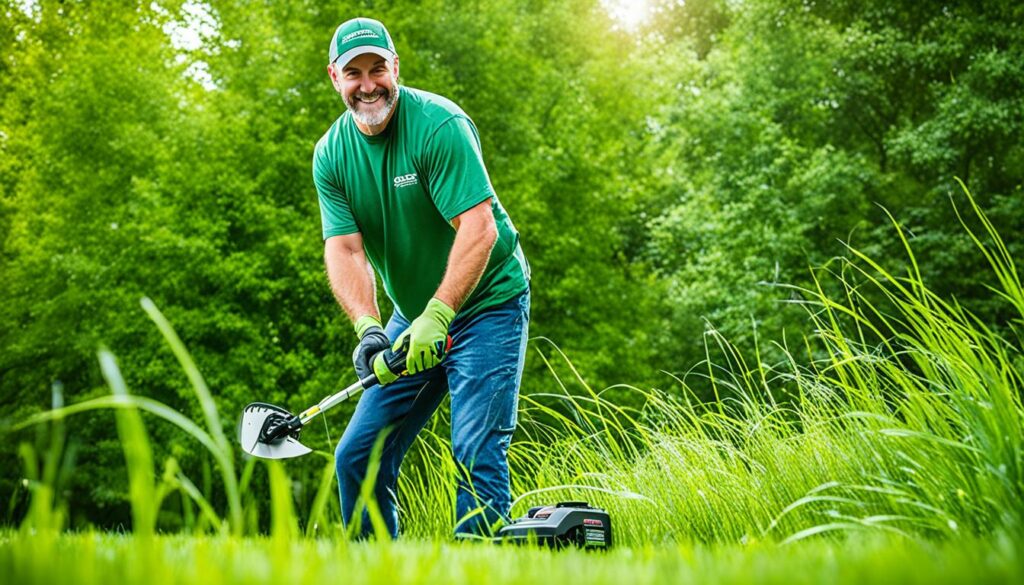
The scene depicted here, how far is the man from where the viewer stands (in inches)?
157

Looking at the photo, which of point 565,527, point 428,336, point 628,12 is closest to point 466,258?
point 428,336

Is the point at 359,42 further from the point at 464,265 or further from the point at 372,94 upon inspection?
the point at 464,265

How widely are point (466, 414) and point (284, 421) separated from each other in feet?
2.45

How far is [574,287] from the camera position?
20.3 metres

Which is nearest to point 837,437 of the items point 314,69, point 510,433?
point 510,433

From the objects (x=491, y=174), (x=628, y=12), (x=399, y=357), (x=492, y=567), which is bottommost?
(x=492, y=567)

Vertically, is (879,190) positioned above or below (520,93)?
below

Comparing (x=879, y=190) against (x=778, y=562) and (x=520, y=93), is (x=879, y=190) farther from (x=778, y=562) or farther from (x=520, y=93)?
(x=778, y=562)

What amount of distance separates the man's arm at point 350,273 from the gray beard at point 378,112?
1.79 ft

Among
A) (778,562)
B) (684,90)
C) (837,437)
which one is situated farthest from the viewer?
(684,90)

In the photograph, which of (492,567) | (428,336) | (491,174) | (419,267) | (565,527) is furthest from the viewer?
(491,174)

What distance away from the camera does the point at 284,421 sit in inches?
160

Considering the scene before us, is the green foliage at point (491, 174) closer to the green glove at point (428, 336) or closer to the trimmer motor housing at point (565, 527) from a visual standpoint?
the green glove at point (428, 336)

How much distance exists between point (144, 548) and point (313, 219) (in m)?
18.6
